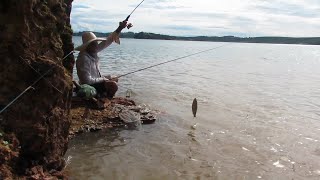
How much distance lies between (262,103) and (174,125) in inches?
242

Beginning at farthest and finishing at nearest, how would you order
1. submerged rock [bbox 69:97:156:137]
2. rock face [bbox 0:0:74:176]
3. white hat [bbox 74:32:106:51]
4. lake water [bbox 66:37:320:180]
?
white hat [bbox 74:32:106:51], submerged rock [bbox 69:97:156:137], lake water [bbox 66:37:320:180], rock face [bbox 0:0:74:176]

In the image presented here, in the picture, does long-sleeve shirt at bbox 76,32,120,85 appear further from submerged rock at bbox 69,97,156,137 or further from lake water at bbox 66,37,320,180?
lake water at bbox 66,37,320,180

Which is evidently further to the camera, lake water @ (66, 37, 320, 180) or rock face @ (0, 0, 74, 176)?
lake water @ (66, 37, 320, 180)

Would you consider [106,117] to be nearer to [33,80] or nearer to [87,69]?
[87,69]

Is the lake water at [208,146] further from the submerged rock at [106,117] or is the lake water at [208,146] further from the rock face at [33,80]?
the rock face at [33,80]

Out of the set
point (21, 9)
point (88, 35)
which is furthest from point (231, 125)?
point (21, 9)

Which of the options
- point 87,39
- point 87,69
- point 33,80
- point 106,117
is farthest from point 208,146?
point 33,80

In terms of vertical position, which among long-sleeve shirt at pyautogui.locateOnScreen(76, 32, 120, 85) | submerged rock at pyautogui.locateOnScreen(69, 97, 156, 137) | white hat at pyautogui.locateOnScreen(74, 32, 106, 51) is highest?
white hat at pyautogui.locateOnScreen(74, 32, 106, 51)

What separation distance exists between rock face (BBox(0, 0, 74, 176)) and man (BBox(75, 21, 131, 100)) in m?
4.09

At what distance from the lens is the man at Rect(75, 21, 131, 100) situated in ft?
32.3

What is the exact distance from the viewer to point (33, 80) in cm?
521

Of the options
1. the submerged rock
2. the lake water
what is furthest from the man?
the lake water

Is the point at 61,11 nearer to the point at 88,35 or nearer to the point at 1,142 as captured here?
the point at 1,142

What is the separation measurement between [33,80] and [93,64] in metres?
4.89
